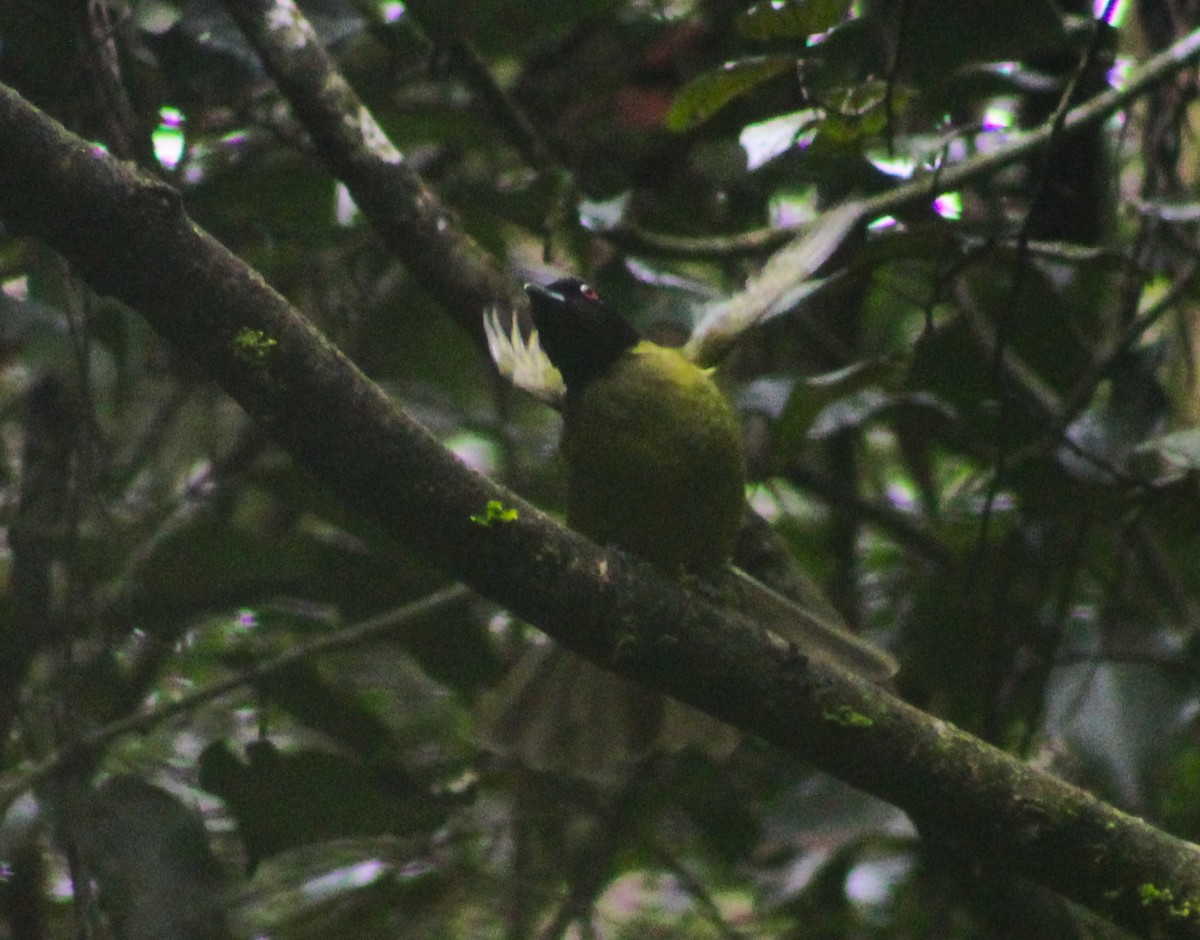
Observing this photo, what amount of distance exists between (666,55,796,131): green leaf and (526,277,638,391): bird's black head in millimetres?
449

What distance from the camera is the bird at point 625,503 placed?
2594mm

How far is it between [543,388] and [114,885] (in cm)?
123

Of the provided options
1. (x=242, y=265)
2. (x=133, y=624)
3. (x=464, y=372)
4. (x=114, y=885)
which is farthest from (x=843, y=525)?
(x=242, y=265)

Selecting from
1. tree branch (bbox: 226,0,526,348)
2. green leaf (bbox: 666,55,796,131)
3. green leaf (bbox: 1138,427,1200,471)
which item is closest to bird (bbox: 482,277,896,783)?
tree branch (bbox: 226,0,526,348)

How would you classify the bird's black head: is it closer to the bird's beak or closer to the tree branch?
the bird's beak

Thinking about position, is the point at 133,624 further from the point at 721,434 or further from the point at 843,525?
the point at 843,525

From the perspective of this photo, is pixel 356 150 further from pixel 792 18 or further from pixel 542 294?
pixel 792 18

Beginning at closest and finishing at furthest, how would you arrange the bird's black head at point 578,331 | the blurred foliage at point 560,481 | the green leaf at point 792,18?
1. the green leaf at point 792,18
2. the blurred foliage at point 560,481
3. the bird's black head at point 578,331

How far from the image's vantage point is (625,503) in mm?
2617

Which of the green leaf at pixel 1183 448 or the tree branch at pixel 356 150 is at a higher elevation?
the tree branch at pixel 356 150

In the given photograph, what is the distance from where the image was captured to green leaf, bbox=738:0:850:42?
95.9 inches

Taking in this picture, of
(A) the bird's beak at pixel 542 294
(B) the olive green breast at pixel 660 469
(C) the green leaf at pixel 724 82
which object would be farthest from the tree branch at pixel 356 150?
(C) the green leaf at pixel 724 82

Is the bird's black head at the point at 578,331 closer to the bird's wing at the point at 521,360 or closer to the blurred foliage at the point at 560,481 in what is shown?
the bird's wing at the point at 521,360

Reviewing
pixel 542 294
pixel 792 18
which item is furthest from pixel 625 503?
pixel 792 18
